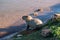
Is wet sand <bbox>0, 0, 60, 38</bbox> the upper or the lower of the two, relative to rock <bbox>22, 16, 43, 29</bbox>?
upper

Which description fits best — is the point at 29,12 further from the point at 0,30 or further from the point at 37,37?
the point at 37,37

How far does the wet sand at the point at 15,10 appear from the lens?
10.1 m

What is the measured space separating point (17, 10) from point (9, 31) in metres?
3.20

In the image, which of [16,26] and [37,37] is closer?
[37,37]

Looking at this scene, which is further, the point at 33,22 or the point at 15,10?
the point at 15,10

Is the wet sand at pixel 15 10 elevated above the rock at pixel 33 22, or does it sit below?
above

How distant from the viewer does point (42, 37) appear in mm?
6992

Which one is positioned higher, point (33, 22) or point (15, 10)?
point (15, 10)

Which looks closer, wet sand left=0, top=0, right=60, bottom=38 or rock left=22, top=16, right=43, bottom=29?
rock left=22, top=16, right=43, bottom=29

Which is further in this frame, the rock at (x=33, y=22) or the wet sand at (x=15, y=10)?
the wet sand at (x=15, y=10)

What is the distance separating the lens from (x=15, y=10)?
12547mm

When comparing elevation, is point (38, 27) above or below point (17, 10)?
below

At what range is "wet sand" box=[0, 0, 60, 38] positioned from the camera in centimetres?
1013

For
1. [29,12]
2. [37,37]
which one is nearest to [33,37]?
[37,37]
